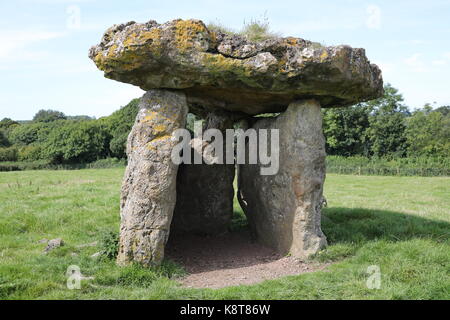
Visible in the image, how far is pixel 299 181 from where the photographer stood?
8312 mm

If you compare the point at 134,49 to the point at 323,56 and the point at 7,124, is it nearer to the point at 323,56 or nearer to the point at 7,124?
the point at 323,56

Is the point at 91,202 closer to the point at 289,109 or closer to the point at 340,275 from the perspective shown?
A: the point at 289,109

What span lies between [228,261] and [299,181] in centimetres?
219

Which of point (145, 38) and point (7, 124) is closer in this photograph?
point (145, 38)

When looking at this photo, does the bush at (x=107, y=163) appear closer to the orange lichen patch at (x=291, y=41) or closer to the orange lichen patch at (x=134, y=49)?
the orange lichen patch at (x=134, y=49)

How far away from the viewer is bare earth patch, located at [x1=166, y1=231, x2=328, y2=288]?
7445 millimetres

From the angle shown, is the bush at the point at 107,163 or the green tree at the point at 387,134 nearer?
the bush at the point at 107,163

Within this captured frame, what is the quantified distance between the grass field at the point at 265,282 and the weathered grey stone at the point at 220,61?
3209 millimetres

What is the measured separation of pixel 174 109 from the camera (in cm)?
803

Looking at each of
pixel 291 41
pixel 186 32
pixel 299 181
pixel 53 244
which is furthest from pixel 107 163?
pixel 291 41

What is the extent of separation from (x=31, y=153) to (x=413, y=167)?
41.8 metres

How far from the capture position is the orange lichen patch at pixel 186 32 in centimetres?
729

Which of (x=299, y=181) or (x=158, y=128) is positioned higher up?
(x=158, y=128)

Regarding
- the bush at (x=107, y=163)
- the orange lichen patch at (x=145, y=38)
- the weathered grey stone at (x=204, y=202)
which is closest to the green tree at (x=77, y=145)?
the bush at (x=107, y=163)
